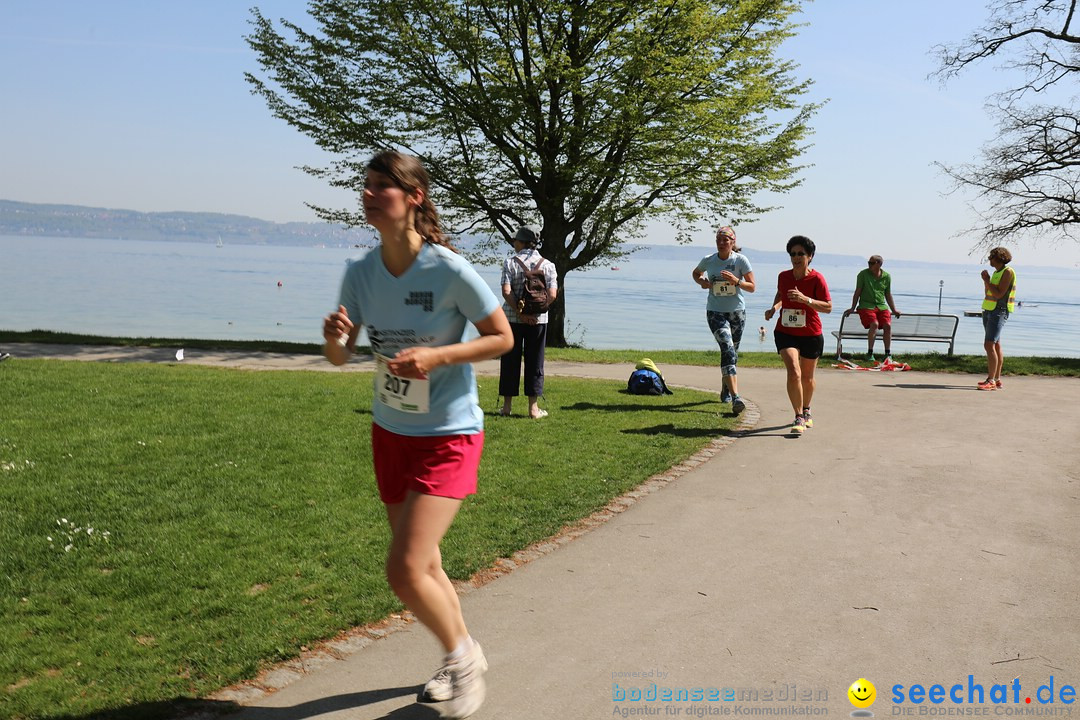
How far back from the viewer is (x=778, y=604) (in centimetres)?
466

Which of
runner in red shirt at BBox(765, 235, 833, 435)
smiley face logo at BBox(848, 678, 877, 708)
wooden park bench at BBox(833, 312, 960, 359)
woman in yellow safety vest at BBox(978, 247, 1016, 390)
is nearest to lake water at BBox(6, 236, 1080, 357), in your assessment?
wooden park bench at BBox(833, 312, 960, 359)

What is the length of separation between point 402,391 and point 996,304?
12651 mm

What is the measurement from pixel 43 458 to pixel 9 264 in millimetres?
93197

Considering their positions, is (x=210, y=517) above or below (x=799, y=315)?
below

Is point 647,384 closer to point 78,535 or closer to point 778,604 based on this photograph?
point 778,604

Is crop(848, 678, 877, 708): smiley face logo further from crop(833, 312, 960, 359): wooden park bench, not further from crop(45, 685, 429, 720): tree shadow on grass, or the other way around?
crop(833, 312, 960, 359): wooden park bench

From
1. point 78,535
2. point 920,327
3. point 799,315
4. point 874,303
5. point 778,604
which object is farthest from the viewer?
point 920,327

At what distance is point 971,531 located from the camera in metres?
6.10

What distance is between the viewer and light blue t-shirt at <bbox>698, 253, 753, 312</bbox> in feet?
34.4

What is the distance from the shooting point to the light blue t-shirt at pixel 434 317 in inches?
132

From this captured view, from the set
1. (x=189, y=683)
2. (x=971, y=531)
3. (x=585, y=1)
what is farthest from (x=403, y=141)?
(x=189, y=683)

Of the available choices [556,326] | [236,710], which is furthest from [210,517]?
[556,326]

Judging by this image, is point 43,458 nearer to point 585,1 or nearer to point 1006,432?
point 1006,432

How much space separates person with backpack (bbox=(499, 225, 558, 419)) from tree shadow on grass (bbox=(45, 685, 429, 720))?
6.14 metres
